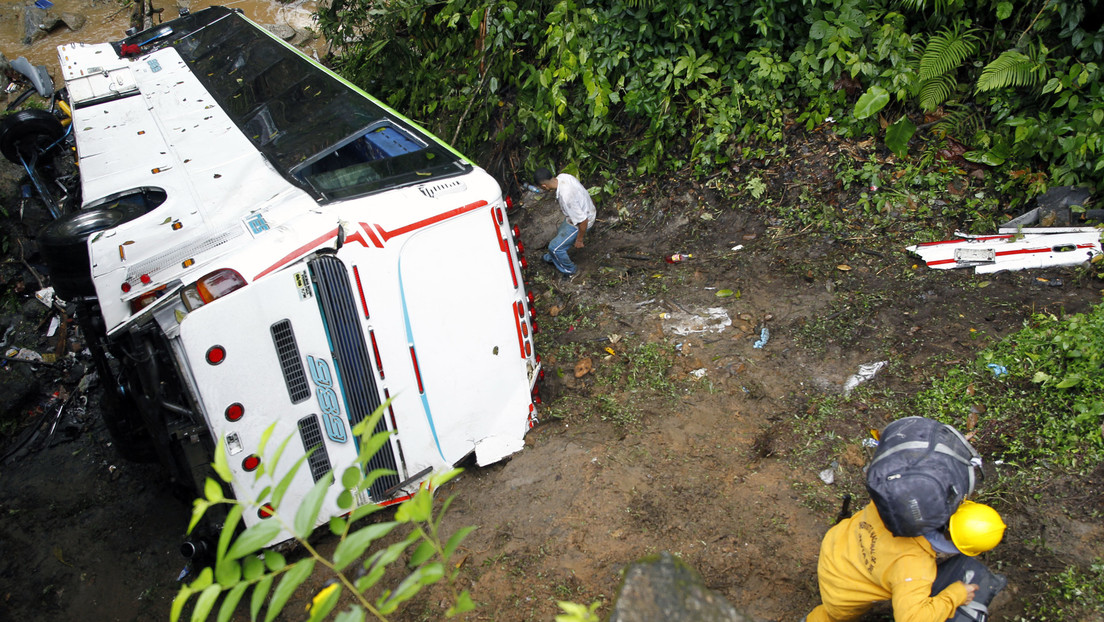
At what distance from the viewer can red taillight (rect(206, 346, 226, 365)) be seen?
3.51 metres

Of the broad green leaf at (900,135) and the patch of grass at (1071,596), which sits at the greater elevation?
the broad green leaf at (900,135)

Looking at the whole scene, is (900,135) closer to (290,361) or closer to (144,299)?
(290,361)

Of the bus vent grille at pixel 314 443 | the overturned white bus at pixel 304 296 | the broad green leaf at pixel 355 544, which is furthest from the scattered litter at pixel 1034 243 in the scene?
the broad green leaf at pixel 355 544

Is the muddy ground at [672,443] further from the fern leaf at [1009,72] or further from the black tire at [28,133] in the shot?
the black tire at [28,133]

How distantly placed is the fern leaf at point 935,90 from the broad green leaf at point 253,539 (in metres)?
6.07

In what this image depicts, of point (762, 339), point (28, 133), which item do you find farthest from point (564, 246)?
point (28, 133)

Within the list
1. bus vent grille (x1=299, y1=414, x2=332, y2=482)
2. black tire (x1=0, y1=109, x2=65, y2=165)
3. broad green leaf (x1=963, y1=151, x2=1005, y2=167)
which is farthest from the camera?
black tire (x1=0, y1=109, x2=65, y2=165)

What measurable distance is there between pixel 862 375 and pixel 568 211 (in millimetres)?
2904

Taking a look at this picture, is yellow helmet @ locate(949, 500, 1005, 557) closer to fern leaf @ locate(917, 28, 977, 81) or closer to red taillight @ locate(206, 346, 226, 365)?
red taillight @ locate(206, 346, 226, 365)

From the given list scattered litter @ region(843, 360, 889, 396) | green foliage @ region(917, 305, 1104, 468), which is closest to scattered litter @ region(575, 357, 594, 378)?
scattered litter @ region(843, 360, 889, 396)

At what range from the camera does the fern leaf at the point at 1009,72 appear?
524cm

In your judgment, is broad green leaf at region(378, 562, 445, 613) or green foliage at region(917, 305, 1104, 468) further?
green foliage at region(917, 305, 1104, 468)

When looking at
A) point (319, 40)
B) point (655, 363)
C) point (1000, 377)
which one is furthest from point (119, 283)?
point (319, 40)

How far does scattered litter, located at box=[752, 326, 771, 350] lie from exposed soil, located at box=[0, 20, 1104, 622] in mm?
36
